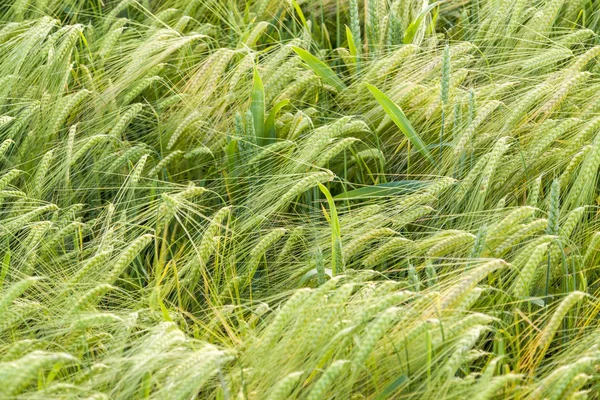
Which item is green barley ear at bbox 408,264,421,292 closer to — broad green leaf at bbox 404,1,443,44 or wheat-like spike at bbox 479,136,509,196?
wheat-like spike at bbox 479,136,509,196

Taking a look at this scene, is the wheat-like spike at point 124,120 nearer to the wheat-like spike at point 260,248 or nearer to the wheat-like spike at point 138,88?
the wheat-like spike at point 138,88

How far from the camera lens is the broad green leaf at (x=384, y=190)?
1776mm

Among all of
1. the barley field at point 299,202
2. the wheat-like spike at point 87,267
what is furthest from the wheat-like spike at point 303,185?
the wheat-like spike at point 87,267

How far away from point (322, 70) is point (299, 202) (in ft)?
1.22

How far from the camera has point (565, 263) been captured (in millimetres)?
1517

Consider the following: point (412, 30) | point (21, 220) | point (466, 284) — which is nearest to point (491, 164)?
point (466, 284)

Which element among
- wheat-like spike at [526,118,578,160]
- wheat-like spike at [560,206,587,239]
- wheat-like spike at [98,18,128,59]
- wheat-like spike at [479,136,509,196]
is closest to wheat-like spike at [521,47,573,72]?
wheat-like spike at [526,118,578,160]

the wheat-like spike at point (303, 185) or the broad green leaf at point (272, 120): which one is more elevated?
the broad green leaf at point (272, 120)

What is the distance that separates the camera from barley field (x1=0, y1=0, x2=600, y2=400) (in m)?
1.29

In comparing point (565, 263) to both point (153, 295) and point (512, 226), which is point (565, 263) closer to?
point (512, 226)

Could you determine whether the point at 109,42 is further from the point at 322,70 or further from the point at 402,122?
the point at 402,122

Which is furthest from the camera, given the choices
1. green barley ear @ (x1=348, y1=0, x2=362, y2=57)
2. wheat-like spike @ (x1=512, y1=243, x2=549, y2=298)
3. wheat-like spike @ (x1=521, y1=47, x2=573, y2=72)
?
green barley ear @ (x1=348, y1=0, x2=362, y2=57)

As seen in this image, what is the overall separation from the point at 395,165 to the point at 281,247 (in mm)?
Result: 382

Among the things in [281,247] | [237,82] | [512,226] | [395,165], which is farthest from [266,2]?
[512,226]
